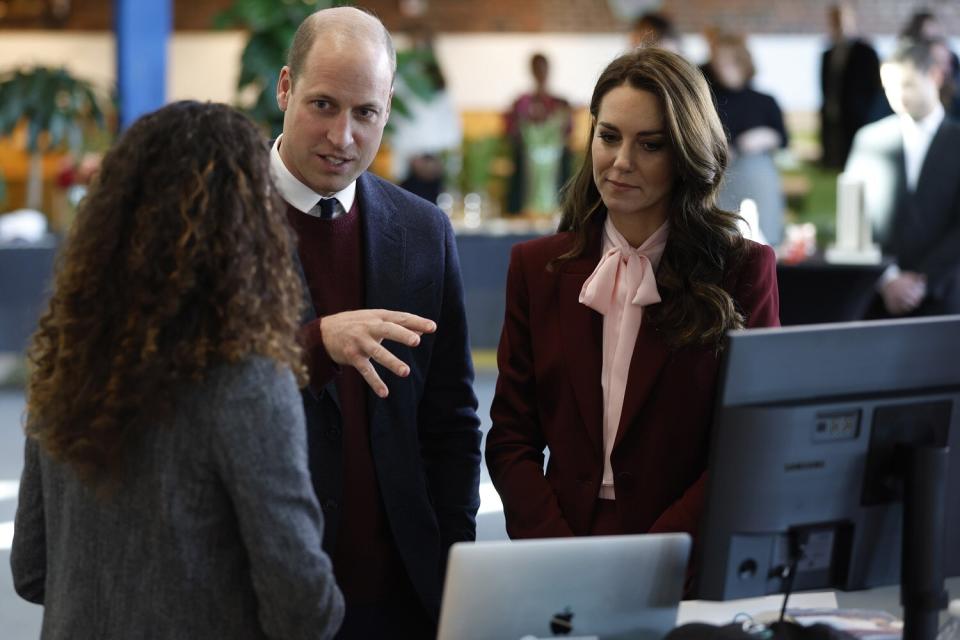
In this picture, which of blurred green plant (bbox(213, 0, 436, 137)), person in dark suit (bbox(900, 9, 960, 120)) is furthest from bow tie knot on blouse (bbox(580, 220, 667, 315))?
blurred green plant (bbox(213, 0, 436, 137))

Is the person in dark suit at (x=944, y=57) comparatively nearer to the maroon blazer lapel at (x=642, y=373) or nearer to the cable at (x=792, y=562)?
the maroon blazer lapel at (x=642, y=373)

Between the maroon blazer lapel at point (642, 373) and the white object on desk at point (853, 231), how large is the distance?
373 cm

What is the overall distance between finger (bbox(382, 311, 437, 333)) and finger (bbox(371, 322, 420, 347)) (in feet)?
0.07

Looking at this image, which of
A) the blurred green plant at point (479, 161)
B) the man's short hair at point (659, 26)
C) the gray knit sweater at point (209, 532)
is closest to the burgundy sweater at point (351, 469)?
the gray knit sweater at point (209, 532)

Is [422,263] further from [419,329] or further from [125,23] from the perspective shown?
[125,23]

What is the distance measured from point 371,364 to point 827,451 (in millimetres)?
715

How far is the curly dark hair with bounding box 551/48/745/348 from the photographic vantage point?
2219mm

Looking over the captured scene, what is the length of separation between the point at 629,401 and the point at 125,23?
23.5ft

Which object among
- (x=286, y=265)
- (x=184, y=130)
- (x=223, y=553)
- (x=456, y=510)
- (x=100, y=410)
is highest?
(x=184, y=130)

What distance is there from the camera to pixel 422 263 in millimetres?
2346

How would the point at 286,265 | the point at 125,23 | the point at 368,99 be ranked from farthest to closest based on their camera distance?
the point at 125,23 < the point at 368,99 < the point at 286,265

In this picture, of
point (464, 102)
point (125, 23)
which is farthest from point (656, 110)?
point (464, 102)

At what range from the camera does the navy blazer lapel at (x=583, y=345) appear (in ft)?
7.48

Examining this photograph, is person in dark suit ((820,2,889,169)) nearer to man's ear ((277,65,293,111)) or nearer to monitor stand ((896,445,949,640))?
man's ear ((277,65,293,111))
